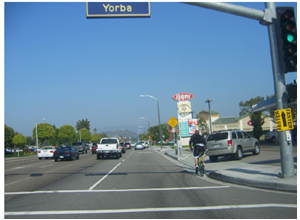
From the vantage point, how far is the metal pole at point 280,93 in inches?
374

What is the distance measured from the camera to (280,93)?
31.9 feet

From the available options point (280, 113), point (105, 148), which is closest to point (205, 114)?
point (105, 148)

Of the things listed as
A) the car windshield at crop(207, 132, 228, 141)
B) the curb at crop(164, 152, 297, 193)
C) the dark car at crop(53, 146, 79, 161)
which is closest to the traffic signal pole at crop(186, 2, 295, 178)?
the curb at crop(164, 152, 297, 193)

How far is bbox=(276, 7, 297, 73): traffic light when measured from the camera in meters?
9.01

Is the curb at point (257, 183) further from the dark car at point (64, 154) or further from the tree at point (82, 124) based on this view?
the tree at point (82, 124)

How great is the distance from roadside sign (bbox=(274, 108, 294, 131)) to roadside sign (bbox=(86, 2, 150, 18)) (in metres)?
5.22

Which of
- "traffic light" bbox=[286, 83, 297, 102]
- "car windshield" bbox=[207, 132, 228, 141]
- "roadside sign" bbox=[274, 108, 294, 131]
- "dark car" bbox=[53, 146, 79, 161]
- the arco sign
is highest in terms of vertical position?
the arco sign

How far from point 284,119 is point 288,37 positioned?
2555 millimetres

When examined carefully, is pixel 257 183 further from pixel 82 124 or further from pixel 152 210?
pixel 82 124

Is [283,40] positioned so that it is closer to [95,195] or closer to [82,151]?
[95,195]

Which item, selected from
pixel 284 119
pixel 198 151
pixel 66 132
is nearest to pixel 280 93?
pixel 284 119

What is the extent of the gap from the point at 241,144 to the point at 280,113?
9.26 m

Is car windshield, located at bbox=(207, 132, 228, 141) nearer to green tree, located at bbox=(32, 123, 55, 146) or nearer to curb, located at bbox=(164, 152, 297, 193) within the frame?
curb, located at bbox=(164, 152, 297, 193)

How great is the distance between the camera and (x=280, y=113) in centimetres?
948
